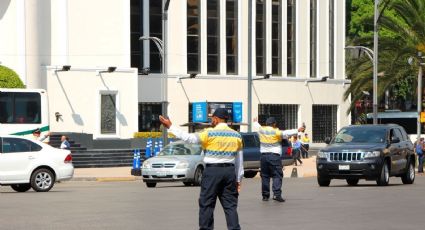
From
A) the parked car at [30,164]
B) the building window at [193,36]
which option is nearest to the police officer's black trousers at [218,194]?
the parked car at [30,164]

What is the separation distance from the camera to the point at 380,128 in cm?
2820

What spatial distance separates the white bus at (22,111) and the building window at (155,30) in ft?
62.3

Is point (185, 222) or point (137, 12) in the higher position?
point (137, 12)

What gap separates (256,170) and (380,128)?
9.10m

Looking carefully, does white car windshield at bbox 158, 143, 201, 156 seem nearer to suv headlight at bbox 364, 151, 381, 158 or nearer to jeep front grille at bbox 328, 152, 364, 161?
jeep front grille at bbox 328, 152, 364, 161

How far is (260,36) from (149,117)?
8807mm

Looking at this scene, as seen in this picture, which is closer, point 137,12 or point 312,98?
point 137,12

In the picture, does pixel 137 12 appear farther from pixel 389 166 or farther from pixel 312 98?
pixel 389 166

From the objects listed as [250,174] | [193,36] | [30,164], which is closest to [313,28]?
[193,36]

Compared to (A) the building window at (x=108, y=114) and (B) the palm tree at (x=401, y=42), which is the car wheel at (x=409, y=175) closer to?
(B) the palm tree at (x=401, y=42)

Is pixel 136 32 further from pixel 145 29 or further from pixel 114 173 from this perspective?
pixel 114 173

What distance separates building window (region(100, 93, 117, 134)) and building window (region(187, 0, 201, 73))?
8.28 m

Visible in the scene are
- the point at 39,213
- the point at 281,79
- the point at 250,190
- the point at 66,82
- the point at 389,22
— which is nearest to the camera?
the point at 39,213

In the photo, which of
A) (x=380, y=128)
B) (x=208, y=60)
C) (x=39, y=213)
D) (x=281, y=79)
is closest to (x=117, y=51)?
(x=208, y=60)
